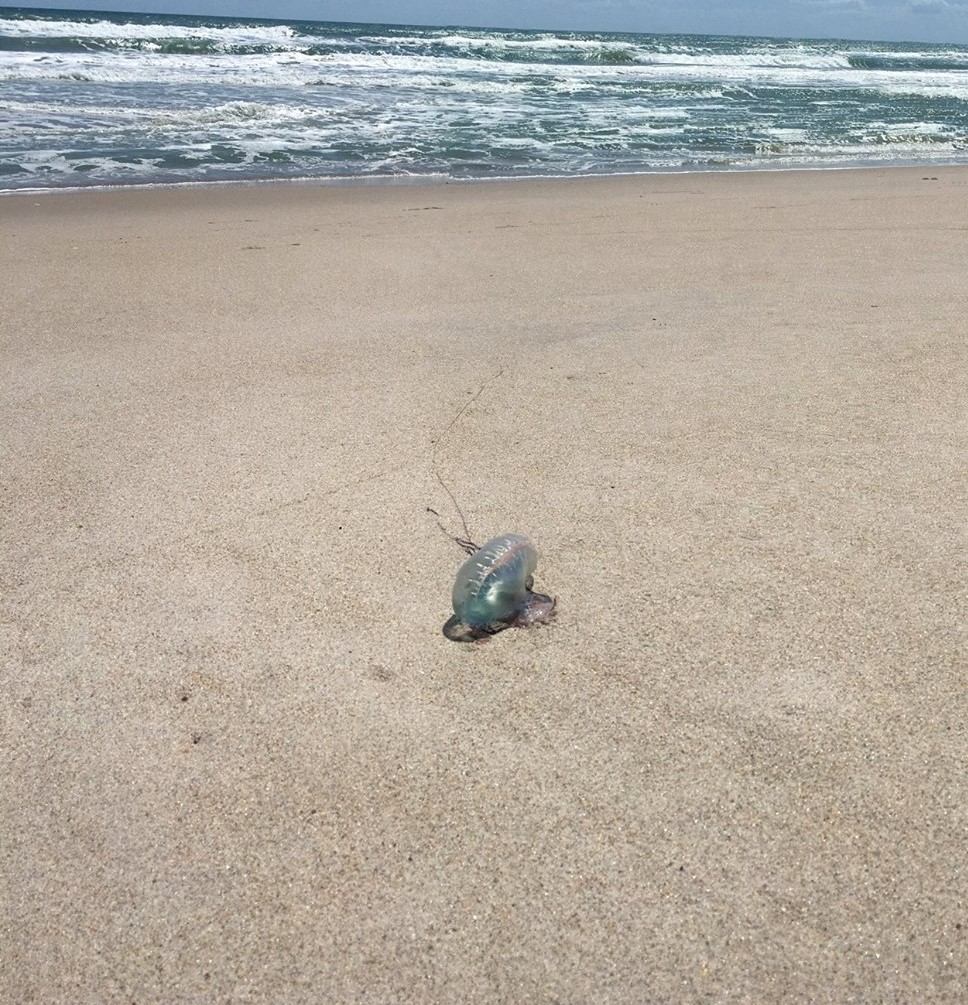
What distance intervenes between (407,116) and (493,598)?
9886mm

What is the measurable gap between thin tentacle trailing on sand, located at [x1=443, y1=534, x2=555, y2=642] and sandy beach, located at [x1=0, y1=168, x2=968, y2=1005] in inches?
1.5

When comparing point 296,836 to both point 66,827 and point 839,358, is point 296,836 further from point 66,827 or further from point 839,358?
point 839,358

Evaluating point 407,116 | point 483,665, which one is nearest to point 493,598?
point 483,665

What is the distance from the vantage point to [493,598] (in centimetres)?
164

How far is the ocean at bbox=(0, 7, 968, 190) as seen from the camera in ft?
25.3

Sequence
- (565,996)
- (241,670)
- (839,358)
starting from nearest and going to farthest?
1. (565,996)
2. (241,670)
3. (839,358)

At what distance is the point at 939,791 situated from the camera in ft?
4.37

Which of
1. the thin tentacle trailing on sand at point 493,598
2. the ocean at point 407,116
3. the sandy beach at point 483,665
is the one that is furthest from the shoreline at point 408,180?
the thin tentacle trailing on sand at point 493,598

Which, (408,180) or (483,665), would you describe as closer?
(483,665)

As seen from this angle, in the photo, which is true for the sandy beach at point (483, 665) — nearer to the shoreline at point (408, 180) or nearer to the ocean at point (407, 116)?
the shoreline at point (408, 180)

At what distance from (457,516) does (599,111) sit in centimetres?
1078

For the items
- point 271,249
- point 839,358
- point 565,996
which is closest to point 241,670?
point 565,996

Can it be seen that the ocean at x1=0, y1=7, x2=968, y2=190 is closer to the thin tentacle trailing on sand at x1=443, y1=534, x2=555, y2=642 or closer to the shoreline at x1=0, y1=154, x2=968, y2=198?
the shoreline at x1=0, y1=154, x2=968, y2=198

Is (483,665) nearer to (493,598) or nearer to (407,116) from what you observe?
(493,598)
